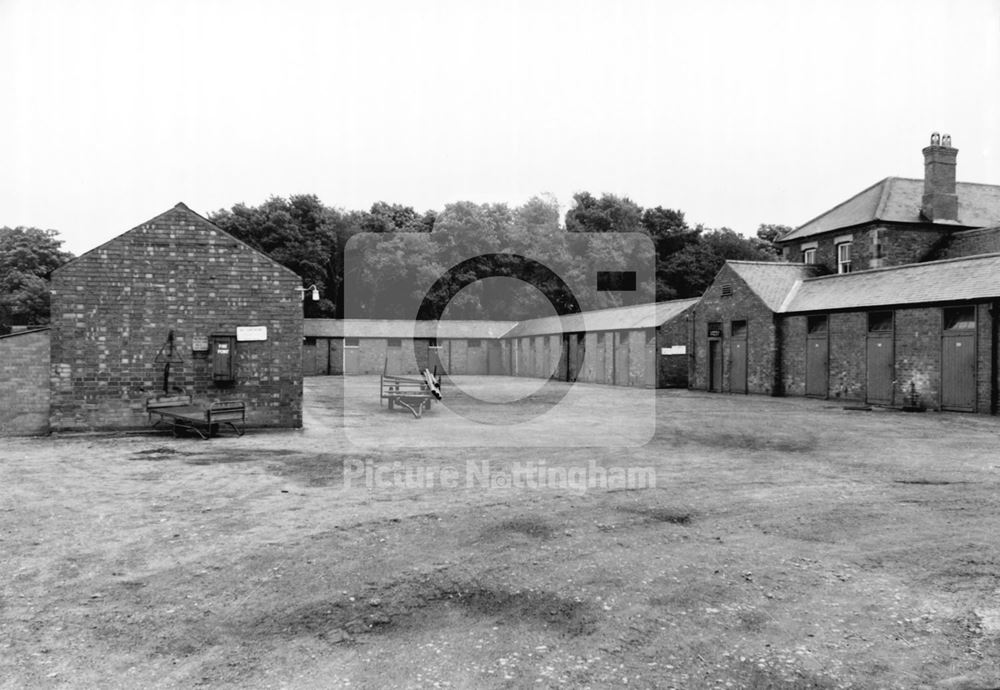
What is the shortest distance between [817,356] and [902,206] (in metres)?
10.8

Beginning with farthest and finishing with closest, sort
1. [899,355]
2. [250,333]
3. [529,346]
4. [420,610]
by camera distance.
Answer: [529,346] < [899,355] < [250,333] < [420,610]

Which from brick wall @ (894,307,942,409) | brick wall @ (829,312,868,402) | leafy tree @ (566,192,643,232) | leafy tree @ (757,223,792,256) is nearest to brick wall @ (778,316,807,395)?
brick wall @ (829,312,868,402)

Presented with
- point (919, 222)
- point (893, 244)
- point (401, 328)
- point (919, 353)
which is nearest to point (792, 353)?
point (919, 353)

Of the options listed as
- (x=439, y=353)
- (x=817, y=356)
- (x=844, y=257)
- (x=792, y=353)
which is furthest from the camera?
(x=439, y=353)

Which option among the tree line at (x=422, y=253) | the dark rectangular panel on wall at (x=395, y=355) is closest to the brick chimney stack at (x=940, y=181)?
the tree line at (x=422, y=253)

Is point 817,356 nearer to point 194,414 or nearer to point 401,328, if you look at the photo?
point 194,414

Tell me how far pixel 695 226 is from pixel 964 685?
66363 millimetres

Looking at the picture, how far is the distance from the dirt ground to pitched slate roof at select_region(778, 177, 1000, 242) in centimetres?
2283

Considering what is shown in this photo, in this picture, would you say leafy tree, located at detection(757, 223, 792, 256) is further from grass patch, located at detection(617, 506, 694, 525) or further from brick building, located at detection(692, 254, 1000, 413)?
grass patch, located at detection(617, 506, 694, 525)

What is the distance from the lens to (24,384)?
14.9 metres

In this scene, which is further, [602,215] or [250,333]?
[602,215]

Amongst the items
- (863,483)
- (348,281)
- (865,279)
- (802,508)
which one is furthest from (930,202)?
(348,281)

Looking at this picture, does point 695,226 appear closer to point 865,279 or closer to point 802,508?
point 865,279

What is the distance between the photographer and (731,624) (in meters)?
4.68
